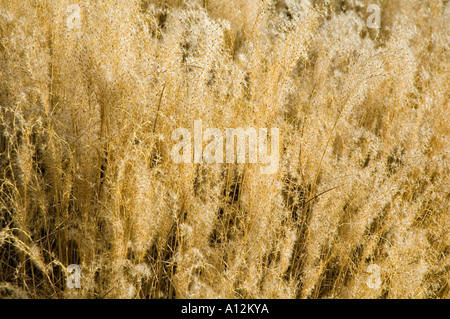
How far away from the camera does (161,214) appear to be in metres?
1.54

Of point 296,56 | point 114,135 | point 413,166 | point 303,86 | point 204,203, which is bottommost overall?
point 204,203

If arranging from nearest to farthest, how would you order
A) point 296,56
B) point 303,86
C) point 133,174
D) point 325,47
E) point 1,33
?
point 133,174 < point 296,56 < point 1,33 < point 303,86 < point 325,47

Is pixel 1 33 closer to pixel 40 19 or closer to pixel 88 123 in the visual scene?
pixel 40 19

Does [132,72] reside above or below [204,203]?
above

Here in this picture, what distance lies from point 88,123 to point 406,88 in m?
1.77

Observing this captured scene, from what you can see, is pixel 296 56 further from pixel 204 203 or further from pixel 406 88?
pixel 406 88

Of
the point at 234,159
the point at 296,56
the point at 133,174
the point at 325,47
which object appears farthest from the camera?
the point at 325,47

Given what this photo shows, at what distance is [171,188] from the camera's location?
162 centimetres

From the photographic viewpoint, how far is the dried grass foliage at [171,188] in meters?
1.47

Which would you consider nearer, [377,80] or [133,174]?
[133,174]

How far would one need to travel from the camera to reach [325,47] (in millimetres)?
2588

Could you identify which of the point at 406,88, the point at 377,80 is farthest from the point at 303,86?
the point at 406,88

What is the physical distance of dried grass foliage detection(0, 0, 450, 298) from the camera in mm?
1470

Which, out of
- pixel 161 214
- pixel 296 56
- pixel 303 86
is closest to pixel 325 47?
pixel 303 86
